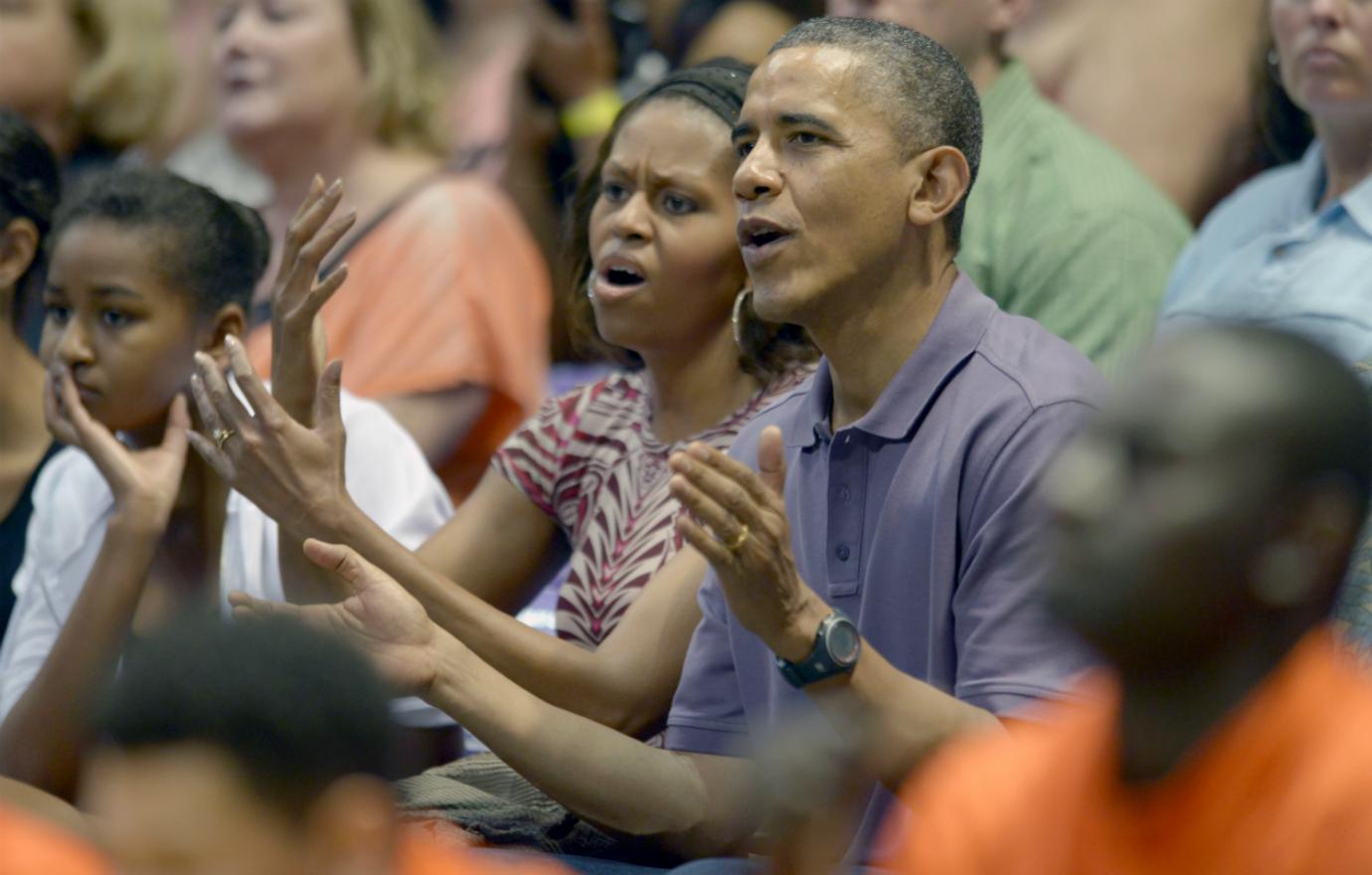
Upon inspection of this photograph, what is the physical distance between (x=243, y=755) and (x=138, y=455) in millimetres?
1481

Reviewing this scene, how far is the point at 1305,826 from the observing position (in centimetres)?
118

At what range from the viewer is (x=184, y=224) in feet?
8.66

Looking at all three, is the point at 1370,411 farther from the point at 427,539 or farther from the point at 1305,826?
the point at 427,539

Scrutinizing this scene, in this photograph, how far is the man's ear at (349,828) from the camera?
3.65ft

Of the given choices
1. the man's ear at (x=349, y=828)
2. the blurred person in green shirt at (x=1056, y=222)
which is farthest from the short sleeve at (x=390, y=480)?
the man's ear at (x=349, y=828)

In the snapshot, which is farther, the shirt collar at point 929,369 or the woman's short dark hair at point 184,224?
the woman's short dark hair at point 184,224

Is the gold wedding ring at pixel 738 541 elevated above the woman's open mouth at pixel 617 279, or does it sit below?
below

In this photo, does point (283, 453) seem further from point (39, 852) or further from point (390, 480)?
point (39, 852)

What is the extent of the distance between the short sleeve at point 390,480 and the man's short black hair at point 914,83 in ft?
2.66

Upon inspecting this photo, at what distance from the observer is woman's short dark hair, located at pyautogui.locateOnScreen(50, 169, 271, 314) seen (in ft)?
8.55

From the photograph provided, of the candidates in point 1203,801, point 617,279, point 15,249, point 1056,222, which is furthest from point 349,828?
point 15,249

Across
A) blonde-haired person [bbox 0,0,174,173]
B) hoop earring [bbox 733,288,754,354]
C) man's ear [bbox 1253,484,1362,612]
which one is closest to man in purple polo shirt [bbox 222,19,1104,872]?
hoop earring [bbox 733,288,754,354]

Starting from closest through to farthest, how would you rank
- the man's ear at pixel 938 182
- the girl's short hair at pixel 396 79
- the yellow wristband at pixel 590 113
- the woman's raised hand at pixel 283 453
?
the man's ear at pixel 938 182 < the woman's raised hand at pixel 283 453 < the girl's short hair at pixel 396 79 < the yellow wristband at pixel 590 113

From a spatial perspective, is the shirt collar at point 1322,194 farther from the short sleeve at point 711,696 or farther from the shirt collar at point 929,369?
the short sleeve at point 711,696
